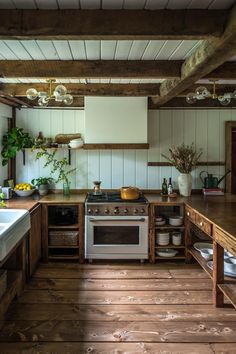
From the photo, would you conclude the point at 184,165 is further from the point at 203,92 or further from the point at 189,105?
the point at 203,92

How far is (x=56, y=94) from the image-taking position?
10.4 feet

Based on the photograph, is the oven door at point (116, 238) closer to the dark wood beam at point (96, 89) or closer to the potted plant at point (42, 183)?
the potted plant at point (42, 183)

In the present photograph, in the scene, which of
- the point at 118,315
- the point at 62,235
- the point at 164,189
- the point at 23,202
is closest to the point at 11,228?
the point at 118,315

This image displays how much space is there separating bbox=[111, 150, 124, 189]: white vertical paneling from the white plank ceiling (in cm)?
312

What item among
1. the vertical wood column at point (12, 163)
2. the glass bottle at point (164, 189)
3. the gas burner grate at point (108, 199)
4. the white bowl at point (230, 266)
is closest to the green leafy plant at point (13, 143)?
the vertical wood column at point (12, 163)

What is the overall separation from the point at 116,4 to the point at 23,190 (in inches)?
130

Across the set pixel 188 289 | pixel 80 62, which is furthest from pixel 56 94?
pixel 188 289

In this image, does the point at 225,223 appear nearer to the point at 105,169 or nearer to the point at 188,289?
the point at 188,289

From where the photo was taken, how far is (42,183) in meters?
4.89

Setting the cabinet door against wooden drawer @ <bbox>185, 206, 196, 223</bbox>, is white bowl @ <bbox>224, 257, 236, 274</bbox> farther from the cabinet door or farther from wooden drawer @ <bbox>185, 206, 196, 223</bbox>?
the cabinet door

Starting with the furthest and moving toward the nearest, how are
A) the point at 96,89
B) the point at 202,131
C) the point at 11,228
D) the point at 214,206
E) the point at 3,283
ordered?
1. the point at 202,131
2. the point at 96,89
3. the point at 214,206
4. the point at 3,283
5. the point at 11,228

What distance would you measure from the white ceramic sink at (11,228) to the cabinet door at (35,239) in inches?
14.4

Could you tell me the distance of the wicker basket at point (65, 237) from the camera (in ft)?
14.2

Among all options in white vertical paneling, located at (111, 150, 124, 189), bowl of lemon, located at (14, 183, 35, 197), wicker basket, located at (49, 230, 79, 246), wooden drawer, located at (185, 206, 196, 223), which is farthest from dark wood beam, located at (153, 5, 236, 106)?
bowl of lemon, located at (14, 183, 35, 197)
